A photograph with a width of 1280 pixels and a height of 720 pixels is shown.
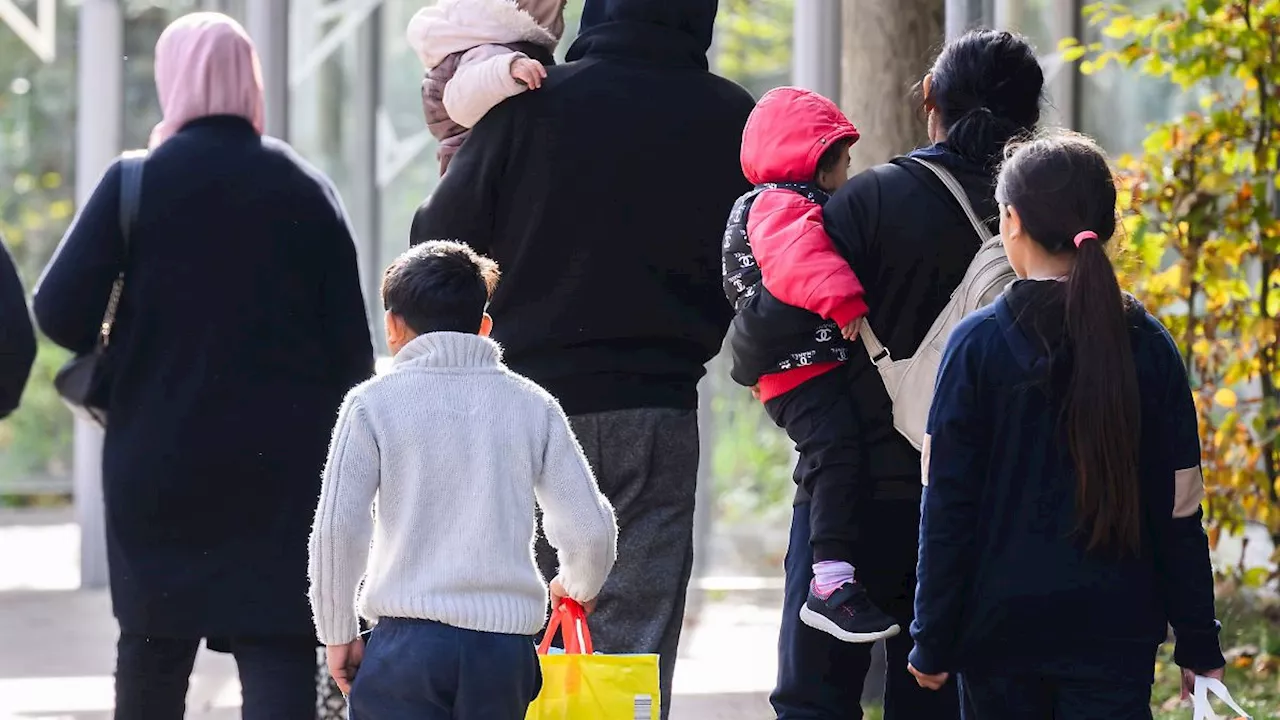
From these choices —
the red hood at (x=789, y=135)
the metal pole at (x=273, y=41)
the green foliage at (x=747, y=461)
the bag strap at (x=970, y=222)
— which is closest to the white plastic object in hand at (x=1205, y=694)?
the bag strap at (x=970, y=222)

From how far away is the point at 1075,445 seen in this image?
3.21 m

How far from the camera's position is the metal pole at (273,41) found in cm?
770

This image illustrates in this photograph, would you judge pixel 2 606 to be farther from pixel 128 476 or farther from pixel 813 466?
pixel 813 466

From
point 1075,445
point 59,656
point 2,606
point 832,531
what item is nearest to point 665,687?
point 832,531

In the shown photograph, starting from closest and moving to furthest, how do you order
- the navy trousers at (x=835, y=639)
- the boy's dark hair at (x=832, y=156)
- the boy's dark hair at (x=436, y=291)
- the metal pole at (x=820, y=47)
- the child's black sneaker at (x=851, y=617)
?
the boy's dark hair at (x=436, y=291)
the child's black sneaker at (x=851, y=617)
the navy trousers at (x=835, y=639)
the boy's dark hair at (x=832, y=156)
the metal pole at (x=820, y=47)

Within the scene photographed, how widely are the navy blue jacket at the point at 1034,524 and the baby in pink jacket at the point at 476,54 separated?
1282 millimetres

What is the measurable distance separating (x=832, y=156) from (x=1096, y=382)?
38.1 inches

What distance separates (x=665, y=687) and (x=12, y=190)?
6931 mm

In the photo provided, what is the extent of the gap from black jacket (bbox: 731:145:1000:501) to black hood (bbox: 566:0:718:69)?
2.28ft

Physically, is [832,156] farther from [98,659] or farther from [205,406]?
[98,659]

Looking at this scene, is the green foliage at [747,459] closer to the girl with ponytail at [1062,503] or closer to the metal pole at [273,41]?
the metal pole at [273,41]

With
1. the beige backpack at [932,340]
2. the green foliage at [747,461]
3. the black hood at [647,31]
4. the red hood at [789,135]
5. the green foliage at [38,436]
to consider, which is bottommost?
the green foliage at [747,461]

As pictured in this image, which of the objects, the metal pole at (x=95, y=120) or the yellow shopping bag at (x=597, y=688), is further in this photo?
the metal pole at (x=95, y=120)

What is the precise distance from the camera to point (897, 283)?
151 inches
